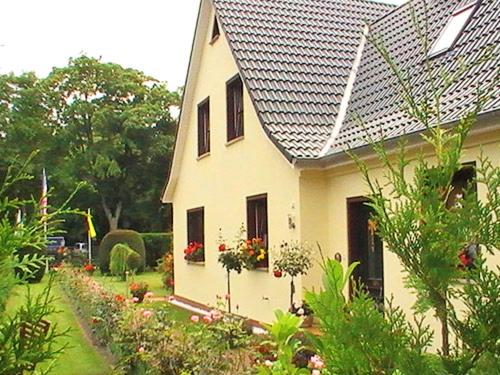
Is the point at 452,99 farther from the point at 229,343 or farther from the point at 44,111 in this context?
the point at 44,111

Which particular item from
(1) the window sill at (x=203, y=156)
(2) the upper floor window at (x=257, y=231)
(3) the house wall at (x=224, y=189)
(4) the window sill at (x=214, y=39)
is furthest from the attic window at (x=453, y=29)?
(1) the window sill at (x=203, y=156)

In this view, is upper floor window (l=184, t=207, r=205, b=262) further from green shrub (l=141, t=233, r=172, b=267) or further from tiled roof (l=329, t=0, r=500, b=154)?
green shrub (l=141, t=233, r=172, b=267)

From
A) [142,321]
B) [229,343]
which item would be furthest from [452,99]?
[142,321]

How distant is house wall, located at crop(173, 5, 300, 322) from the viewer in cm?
1243

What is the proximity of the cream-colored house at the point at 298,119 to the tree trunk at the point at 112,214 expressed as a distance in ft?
83.1

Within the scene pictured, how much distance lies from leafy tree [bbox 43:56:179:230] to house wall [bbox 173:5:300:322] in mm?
22696

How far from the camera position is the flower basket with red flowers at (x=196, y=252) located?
671 inches

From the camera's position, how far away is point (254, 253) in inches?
509

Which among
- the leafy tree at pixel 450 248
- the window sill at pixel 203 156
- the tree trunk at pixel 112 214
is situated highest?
the window sill at pixel 203 156

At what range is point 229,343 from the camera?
7586mm

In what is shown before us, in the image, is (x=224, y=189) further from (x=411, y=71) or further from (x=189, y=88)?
(x=411, y=71)

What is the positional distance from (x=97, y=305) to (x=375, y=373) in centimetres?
1007

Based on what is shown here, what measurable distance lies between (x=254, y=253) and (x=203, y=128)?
5.38 metres

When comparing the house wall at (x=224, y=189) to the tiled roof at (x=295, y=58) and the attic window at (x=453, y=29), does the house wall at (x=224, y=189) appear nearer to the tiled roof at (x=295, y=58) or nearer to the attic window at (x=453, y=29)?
the tiled roof at (x=295, y=58)
